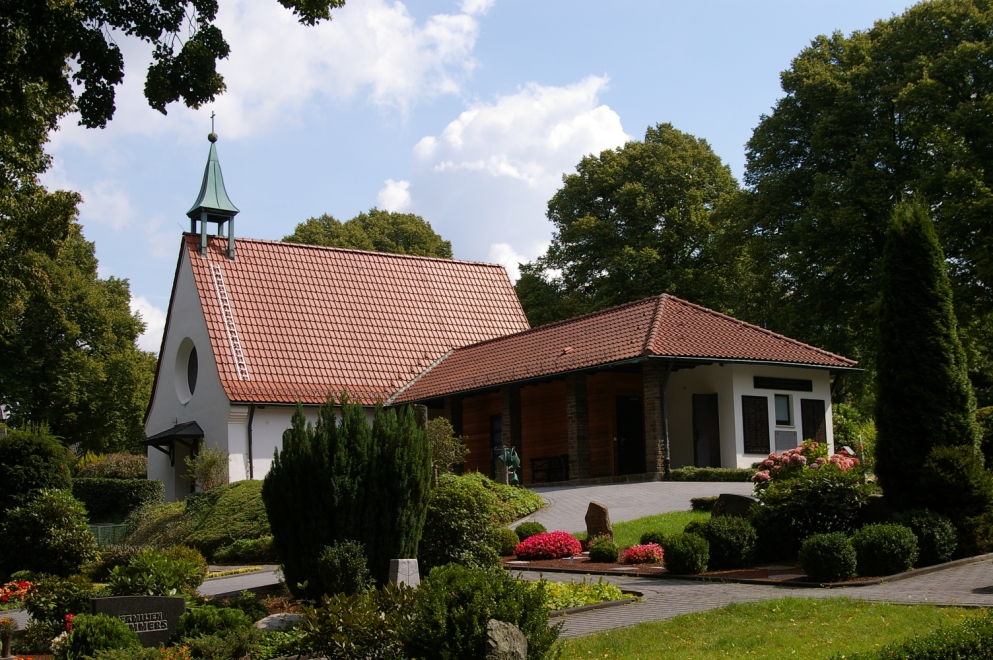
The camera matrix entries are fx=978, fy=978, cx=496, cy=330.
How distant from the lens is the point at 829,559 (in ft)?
40.8

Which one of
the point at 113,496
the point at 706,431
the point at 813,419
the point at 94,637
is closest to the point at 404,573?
the point at 94,637

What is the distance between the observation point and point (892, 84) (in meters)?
31.8

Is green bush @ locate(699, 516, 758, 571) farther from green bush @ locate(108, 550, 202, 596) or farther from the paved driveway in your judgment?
green bush @ locate(108, 550, 202, 596)

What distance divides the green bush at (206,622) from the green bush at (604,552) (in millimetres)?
6506

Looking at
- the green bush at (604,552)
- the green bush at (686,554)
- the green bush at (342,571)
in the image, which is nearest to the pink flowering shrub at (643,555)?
the green bush at (604,552)

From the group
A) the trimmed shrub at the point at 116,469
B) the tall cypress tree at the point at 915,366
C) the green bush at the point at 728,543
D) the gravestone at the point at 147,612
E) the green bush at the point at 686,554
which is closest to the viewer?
the gravestone at the point at 147,612

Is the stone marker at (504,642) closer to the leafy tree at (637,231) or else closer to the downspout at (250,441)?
the downspout at (250,441)

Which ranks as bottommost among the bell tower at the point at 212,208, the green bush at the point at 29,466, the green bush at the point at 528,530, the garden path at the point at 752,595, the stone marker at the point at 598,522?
the garden path at the point at 752,595

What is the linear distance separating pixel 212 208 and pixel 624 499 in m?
20.4

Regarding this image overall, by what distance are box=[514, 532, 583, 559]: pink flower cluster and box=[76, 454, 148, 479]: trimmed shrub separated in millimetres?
27729

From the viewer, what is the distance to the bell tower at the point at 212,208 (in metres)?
35.0

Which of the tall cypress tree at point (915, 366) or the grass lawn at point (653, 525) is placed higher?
the tall cypress tree at point (915, 366)

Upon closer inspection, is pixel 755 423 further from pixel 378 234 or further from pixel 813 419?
pixel 378 234

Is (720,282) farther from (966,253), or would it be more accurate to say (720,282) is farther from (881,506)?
(881,506)
